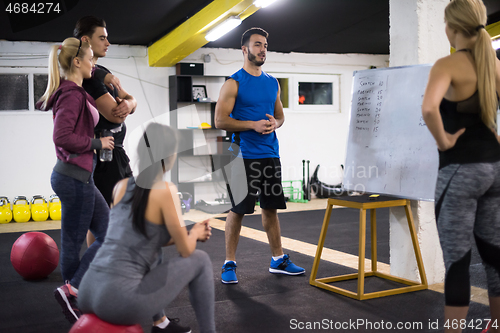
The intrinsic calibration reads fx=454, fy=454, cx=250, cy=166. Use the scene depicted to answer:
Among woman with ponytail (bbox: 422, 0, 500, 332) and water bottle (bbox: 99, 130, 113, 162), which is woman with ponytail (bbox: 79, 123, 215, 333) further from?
woman with ponytail (bbox: 422, 0, 500, 332)

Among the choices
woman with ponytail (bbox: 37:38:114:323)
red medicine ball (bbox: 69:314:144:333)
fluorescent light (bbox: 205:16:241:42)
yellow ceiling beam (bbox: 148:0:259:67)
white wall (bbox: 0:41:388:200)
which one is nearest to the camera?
red medicine ball (bbox: 69:314:144:333)

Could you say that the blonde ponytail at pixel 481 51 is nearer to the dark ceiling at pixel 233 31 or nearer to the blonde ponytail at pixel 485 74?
the blonde ponytail at pixel 485 74

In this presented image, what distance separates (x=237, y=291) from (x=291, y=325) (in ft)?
2.02

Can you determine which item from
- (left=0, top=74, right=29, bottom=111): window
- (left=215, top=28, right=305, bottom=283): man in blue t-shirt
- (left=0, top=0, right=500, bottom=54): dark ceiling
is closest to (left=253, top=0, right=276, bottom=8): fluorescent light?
(left=0, top=0, right=500, bottom=54): dark ceiling

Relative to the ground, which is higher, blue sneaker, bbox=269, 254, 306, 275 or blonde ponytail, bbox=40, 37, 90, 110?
blonde ponytail, bbox=40, 37, 90, 110

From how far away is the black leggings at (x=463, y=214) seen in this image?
153 cm

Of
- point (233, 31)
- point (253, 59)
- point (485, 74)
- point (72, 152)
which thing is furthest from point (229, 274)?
point (233, 31)

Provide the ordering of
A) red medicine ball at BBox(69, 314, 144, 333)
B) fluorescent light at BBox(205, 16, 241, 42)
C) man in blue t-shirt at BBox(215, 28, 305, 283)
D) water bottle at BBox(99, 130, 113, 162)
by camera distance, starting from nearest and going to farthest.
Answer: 1. red medicine ball at BBox(69, 314, 144, 333)
2. water bottle at BBox(99, 130, 113, 162)
3. man in blue t-shirt at BBox(215, 28, 305, 283)
4. fluorescent light at BBox(205, 16, 241, 42)

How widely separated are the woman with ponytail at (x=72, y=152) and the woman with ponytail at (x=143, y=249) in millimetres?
552

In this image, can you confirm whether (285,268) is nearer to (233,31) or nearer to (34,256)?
(34,256)

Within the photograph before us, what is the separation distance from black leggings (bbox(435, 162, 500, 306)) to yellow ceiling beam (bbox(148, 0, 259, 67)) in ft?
11.6

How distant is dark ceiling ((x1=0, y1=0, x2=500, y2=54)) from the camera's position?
5.06 metres

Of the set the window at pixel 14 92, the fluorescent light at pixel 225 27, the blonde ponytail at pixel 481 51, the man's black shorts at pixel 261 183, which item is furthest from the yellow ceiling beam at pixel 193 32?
the blonde ponytail at pixel 481 51

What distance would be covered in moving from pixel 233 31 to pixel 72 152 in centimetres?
453
